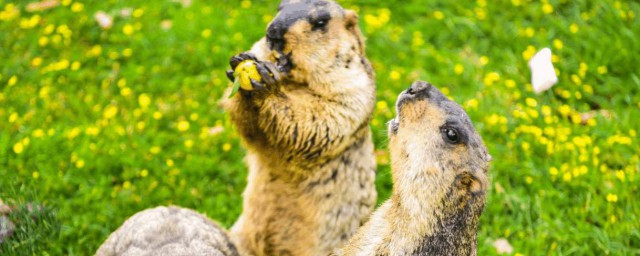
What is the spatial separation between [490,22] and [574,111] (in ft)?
Result: 4.69

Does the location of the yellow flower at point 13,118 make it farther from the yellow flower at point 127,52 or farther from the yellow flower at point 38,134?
the yellow flower at point 127,52

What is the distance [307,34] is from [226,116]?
205 cm

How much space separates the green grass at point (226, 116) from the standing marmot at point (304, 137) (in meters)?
0.86

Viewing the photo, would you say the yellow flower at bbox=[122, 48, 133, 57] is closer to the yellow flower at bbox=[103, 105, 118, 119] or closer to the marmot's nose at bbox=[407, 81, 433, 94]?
the yellow flower at bbox=[103, 105, 118, 119]

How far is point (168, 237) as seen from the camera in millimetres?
4258

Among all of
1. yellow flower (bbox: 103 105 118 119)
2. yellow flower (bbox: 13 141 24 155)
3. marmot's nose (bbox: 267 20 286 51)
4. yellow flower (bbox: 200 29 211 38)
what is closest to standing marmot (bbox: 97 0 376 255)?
marmot's nose (bbox: 267 20 286 51)

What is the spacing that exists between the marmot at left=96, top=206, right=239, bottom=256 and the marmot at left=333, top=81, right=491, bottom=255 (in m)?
0.98

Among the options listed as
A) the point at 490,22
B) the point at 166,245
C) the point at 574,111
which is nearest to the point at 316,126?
the point at 166,245

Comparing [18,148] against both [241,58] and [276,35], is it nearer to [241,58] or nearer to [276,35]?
[241,58]

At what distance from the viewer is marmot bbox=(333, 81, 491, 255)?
3.60 metres

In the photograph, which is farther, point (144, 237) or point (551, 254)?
point (551, 254)

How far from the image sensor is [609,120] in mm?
6023

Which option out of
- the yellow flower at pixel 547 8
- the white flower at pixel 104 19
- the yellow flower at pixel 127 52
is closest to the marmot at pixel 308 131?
the yellow flower at pixel 127 52

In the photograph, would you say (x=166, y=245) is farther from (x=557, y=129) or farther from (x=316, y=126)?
(x=557, y=129)
